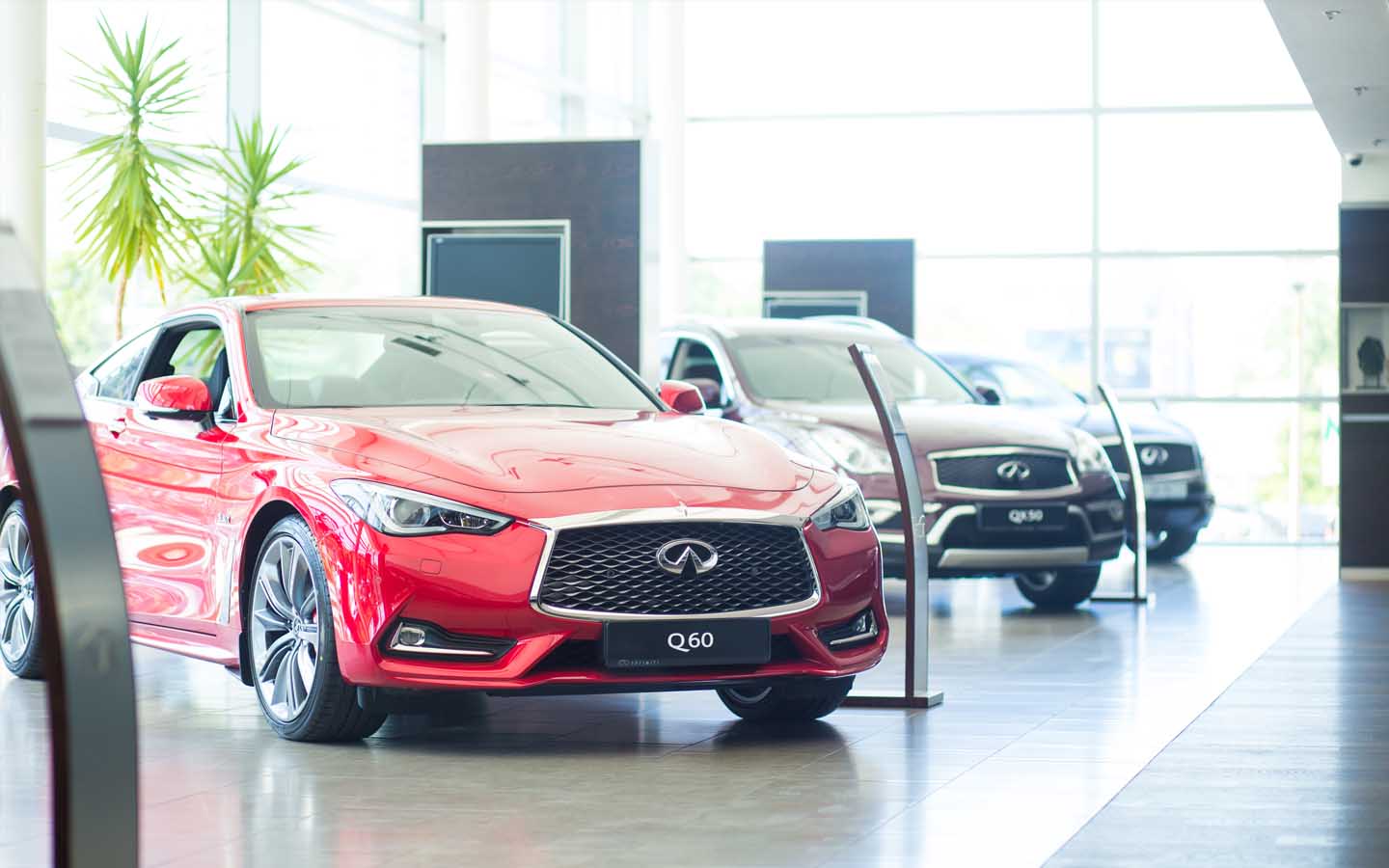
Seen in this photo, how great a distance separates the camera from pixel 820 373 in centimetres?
1045

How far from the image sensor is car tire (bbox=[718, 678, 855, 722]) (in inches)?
235

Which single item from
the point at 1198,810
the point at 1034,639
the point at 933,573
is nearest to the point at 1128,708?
the point at 1198,810

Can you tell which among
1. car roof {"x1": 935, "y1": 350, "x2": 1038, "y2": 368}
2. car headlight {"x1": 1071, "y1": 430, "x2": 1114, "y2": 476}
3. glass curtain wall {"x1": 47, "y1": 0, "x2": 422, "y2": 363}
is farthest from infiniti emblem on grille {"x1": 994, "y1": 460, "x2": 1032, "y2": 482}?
car roof {"x1": 935, "y1": 350, "x2": 1038, "y2": 368}

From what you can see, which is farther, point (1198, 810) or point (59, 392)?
point (1198, 810)

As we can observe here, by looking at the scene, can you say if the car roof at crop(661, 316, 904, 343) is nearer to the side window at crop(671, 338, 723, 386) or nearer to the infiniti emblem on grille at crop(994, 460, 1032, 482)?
the side window at crop(671, 338, 723, 386)

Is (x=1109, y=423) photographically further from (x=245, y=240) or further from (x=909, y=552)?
(x=909, y=552)

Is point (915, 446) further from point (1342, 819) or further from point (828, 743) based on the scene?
point (1342, 819)

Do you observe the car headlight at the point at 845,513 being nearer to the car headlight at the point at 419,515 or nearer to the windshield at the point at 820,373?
the car headlight at the point at 419,515

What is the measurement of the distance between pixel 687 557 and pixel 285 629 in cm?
120

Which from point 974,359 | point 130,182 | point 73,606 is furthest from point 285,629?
point 974,359

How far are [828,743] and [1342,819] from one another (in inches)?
62.6

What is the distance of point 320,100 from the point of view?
50.1 feet

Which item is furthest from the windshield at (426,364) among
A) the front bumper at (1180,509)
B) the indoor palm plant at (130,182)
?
the front bumper at (1180,509)

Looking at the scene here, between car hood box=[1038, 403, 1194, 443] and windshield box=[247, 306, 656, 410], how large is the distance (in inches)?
277
